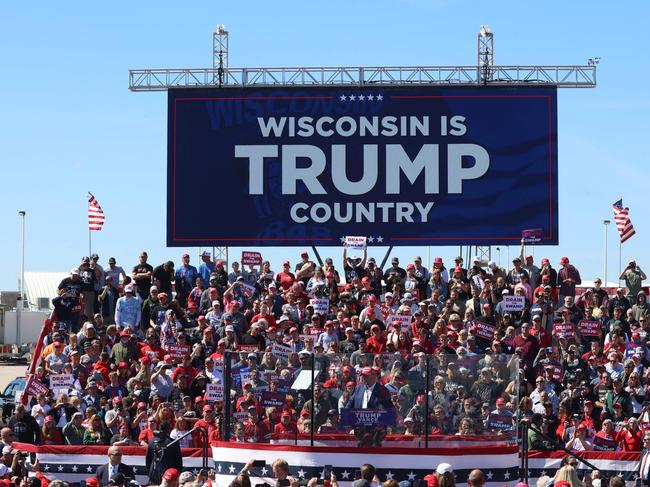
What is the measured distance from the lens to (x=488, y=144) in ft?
112

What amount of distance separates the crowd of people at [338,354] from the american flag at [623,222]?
4.21m

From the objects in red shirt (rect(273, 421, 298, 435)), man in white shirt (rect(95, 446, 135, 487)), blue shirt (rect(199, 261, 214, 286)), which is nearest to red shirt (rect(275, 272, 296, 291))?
blue shirt (rect(199, 261, 214, 286))

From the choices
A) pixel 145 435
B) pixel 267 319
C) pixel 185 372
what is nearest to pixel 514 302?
pixel 267 319

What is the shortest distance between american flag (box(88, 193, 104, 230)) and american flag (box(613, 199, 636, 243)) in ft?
42.7

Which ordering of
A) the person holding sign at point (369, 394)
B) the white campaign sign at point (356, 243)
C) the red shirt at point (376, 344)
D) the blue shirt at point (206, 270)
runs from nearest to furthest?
1. the person holding sign at point (369, 394)
2. the red shirt at point (376, 344)
3. the blue shirt at point (206, 270)
4. the white campaign sign at point (356, 243)

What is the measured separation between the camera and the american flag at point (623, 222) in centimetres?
3438

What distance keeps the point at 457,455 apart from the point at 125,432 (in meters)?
5.86

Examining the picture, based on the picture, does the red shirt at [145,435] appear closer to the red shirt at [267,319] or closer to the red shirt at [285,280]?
the red shirt at [267,319]

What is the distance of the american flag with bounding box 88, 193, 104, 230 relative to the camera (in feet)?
114

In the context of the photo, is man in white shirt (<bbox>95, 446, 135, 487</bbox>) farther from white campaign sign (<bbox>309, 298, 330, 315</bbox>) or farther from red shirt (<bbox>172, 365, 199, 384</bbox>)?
white campaign sign (<bbox>309, 298, 330, 315</bbox>)

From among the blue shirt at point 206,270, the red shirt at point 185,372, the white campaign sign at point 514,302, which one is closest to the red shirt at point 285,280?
the blue shirt at point 206,270

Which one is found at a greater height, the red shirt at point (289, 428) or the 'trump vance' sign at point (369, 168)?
the 'trump vance' sign at point (369, 168)

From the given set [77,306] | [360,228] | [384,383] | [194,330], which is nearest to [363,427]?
[384,383]

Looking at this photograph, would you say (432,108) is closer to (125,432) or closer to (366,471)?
(125,432)
